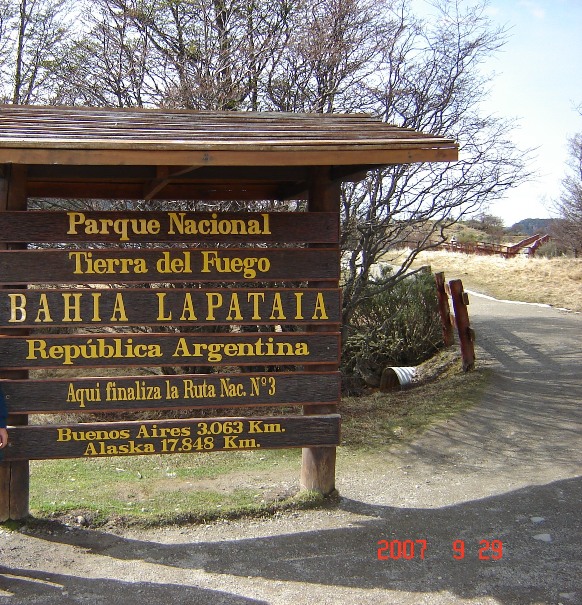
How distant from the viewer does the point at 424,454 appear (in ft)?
22.1

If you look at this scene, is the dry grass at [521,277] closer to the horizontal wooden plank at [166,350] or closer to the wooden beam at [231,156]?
the horizontal wooden plank at [166,350]

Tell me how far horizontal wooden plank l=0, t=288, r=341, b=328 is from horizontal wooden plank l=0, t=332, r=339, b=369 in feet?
0.35

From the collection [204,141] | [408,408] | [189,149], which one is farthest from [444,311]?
[189,149]

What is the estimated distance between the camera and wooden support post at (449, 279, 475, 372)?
33.1 feet

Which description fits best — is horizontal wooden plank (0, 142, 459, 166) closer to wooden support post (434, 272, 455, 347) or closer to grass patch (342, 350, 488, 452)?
grass patch (342, 350, 488, 452)

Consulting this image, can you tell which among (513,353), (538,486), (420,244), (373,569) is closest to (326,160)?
(373,569)

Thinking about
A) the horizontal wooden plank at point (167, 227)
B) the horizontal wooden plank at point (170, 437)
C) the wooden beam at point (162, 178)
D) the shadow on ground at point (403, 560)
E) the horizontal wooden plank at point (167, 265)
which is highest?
the wooden beam at point (162, 178)

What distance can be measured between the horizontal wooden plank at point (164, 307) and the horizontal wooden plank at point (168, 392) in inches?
15.9

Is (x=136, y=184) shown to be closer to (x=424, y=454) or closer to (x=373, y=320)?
A: (x=424, y=454)

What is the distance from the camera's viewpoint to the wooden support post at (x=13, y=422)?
4754 millimetres

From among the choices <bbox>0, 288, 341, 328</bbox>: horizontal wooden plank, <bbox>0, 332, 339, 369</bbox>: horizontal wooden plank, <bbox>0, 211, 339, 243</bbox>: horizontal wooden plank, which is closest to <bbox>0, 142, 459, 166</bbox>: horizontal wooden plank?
<bbox>0, 211, 339, 243</bbox>: horizontal wooden plank

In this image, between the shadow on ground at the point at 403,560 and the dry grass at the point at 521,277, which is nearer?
the shadow on ground at the point at 403,560

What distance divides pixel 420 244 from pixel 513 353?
2710 millimetres
